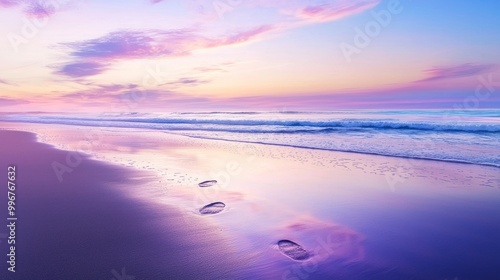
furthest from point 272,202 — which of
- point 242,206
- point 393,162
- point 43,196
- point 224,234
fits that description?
point 393,162

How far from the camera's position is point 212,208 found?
635 cm

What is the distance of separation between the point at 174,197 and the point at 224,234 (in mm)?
2415

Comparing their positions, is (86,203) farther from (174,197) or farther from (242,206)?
(242,206)

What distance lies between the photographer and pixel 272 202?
22.4 ft

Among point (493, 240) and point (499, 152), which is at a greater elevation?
point (499, 152)

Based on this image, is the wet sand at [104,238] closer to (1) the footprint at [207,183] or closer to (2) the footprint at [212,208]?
(2) the footprint at [212,208]

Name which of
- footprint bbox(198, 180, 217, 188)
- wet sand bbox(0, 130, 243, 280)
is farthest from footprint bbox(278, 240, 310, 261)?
footprint bbox(198, 180, 217, 188)

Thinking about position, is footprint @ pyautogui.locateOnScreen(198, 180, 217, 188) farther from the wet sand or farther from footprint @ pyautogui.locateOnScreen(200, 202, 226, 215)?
the wet sand

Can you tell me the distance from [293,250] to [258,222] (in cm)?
123

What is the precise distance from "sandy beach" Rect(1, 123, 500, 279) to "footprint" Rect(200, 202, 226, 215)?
2 centimetres

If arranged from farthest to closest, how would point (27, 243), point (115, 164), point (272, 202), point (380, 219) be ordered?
point (115, 164)
point (272, 202)
point (380, 219)
point (27, 243)

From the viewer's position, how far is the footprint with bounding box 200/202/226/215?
240 inches

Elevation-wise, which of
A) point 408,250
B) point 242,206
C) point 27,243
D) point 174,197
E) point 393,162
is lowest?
point 408,250

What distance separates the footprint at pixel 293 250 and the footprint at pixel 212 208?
1.84 m
